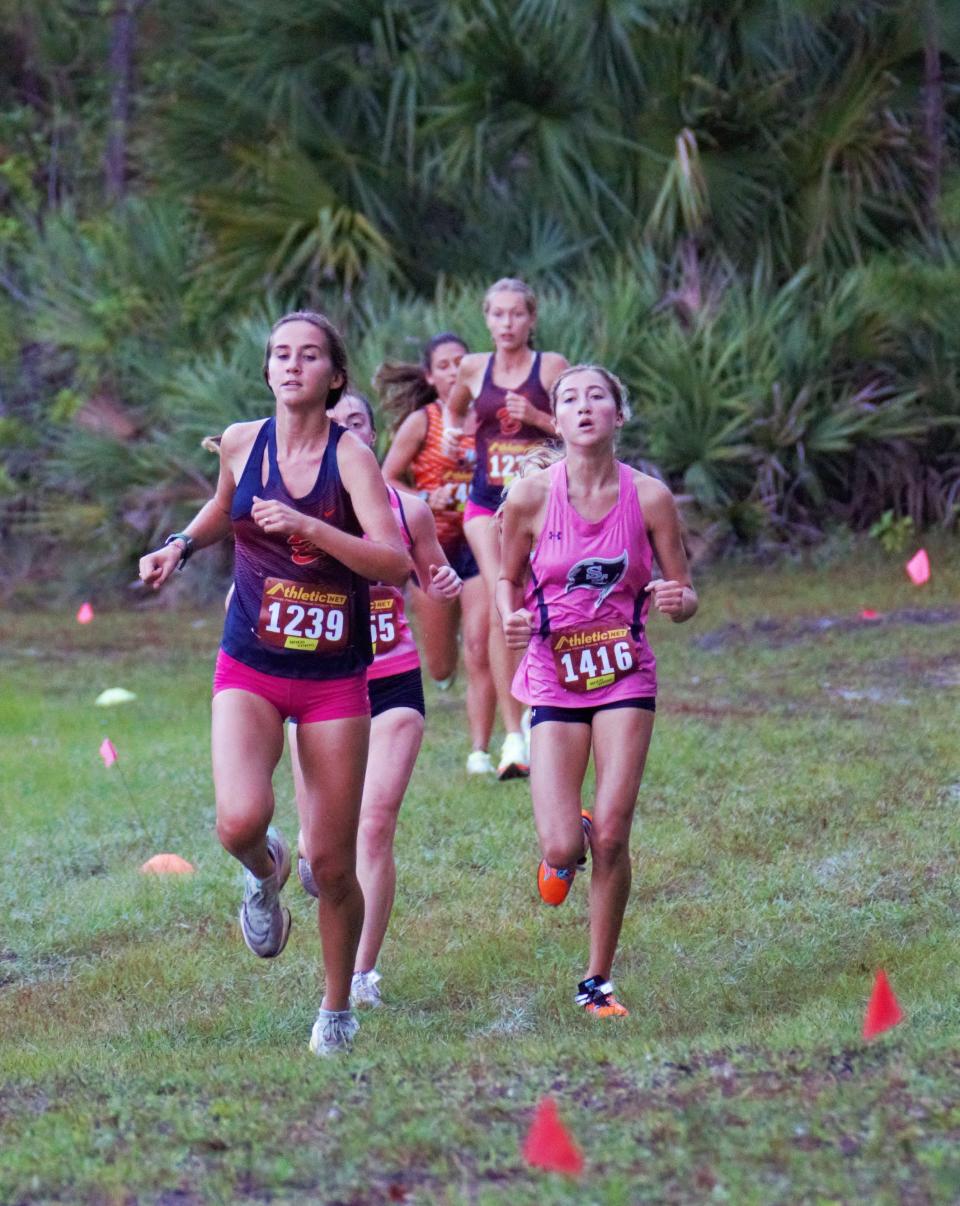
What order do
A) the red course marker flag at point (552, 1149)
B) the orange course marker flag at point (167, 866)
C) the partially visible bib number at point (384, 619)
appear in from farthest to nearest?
the orange course marker flag at point (167, 866), the partially visible bib number at point (384, 619), the red course marker flag at point (552, 1149)

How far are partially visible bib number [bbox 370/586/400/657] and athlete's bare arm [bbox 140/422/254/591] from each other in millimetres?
781

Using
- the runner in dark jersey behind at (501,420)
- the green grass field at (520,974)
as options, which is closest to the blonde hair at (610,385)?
the green grass field at (520,974)

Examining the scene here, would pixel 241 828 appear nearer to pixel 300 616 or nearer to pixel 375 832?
pixel 300 616

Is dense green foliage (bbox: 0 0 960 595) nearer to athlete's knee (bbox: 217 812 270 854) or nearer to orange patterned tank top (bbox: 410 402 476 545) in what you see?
orange patterned tank top (bbox: 410 402 476 545)

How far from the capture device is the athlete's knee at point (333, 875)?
5441 millimetres

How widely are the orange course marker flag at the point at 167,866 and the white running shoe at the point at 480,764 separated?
1612mm

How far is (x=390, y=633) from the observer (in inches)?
254

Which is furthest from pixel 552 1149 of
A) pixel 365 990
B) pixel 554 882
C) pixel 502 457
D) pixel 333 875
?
pixel 502 457

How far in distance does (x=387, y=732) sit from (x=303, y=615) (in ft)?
3.71

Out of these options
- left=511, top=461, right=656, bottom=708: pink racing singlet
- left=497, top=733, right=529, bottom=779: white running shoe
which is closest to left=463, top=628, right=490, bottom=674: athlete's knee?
left=497, top=733, right=529, bottom=779: white running shoe

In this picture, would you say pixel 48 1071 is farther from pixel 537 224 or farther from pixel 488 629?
pixel 537 224

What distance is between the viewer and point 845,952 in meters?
6.81

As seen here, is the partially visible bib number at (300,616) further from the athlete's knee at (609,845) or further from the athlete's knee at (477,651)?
the athlete's knee at (477,651)

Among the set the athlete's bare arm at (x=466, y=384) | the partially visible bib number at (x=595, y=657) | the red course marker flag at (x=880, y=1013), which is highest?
the athlete's bare arm at (x=466, y=384)
